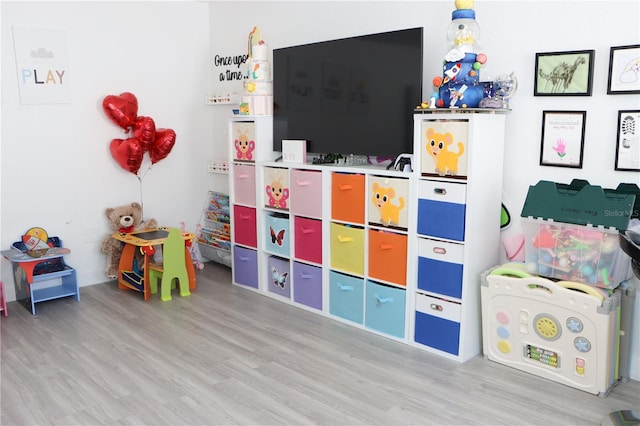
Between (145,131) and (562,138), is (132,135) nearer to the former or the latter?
(145,131)

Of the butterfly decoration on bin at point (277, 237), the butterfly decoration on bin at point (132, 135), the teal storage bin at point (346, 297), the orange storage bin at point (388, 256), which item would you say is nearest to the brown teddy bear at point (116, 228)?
the butterfly decoration on bin at point (132, 135)

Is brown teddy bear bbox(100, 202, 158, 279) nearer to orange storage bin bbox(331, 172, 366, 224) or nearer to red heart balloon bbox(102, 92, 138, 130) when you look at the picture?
red heart balloon bbox(102, 92, 138, 130)

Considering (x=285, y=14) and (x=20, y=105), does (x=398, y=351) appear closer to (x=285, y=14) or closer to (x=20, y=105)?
(x=285, y=14)

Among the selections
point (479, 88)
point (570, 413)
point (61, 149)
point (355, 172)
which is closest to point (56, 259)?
point (61, 149)

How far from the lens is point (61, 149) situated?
14.1 ft

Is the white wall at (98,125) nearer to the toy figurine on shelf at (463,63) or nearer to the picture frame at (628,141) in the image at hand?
the toy figurine on shelf at (463,63)

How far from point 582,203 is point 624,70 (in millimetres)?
659

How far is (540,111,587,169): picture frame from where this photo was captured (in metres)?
2.90

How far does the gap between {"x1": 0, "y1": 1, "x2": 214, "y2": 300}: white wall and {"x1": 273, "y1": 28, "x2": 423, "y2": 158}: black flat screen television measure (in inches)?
47.1

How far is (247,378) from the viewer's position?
2.91 m

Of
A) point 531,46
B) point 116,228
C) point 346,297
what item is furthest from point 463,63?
point 116,228

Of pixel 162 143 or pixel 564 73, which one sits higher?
pixel 564 73

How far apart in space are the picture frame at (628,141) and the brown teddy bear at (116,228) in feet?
11.3

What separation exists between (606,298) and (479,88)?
1212 mm
